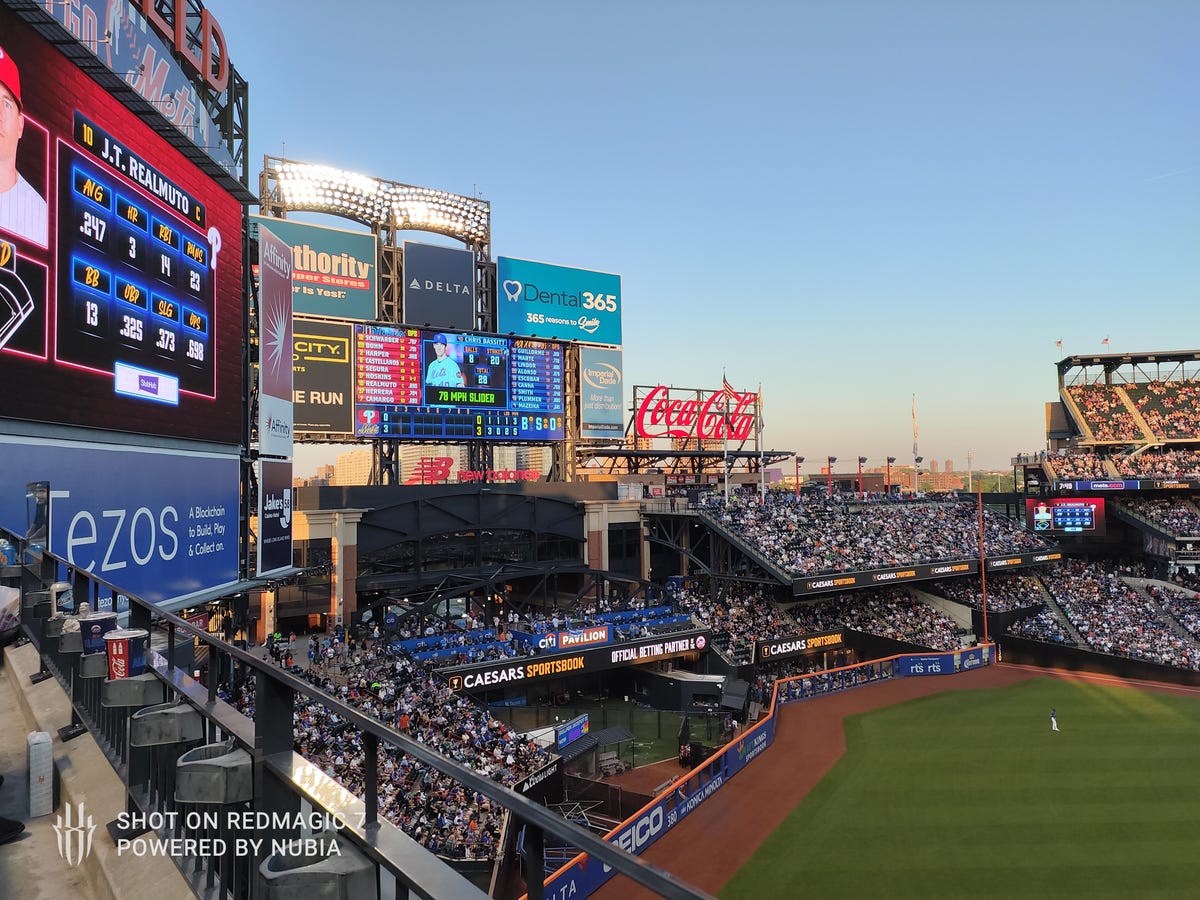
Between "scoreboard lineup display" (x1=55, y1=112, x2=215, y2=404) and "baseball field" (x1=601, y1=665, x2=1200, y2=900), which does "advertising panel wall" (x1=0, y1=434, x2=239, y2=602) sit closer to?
"scoreboard lineup display" (x1=55, y1=112, x2=215, y2=404)

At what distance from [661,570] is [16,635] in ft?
127

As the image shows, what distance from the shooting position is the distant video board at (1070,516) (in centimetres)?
4856

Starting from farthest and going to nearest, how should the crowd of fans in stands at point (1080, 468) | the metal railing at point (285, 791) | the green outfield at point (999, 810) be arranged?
the crowd of fans in stands at point (1080, 468) < the green outfield at point (999, 810) < the metal railing at point (285, 791)

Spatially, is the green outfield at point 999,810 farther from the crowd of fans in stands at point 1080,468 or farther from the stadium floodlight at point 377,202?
Result: the stadium floodlight at point 377,202

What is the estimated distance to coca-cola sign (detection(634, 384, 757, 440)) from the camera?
44125 millimetres

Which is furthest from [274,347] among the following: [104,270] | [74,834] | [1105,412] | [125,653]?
[1105,412]

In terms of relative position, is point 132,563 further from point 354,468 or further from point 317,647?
point 354,468

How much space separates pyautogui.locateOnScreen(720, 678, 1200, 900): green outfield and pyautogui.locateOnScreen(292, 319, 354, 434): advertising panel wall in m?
22.8

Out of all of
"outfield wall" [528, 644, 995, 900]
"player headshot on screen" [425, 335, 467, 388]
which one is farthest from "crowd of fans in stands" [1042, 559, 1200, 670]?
"player headshot on screen" [425, 335, 467, 388]

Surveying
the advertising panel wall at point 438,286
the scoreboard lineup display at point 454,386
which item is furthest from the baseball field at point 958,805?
the advertising panel wall at point 438,286

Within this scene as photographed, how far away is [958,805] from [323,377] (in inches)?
1119

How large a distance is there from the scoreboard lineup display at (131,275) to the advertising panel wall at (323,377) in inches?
561

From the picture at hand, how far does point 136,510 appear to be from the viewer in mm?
14531

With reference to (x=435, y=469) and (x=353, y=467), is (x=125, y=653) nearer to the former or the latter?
(x=435, y=469)
